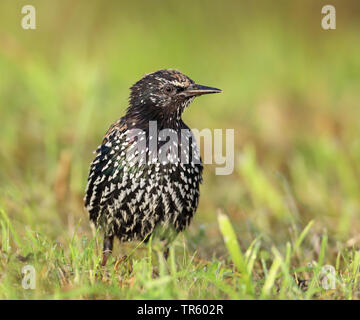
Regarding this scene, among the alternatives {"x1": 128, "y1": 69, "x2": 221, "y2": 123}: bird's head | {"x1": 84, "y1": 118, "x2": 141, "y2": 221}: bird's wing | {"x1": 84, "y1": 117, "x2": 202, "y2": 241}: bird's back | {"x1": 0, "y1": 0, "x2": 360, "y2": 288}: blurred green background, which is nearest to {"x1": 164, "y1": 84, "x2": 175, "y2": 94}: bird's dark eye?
{"x1": 128, "y1": 69, "x2": 221, "y2": 123}: bird's head

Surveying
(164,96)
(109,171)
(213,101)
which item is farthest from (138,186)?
(213,101)

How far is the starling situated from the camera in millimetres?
4094

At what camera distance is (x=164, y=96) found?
14.3 ft

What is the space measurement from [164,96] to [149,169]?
0.56 metres

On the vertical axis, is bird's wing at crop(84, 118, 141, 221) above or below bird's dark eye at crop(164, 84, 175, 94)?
below

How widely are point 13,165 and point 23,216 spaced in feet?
4.24

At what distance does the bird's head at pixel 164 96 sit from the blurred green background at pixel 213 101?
0.99 metres

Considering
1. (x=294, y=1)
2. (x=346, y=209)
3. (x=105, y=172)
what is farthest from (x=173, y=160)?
(x=294, y=1)

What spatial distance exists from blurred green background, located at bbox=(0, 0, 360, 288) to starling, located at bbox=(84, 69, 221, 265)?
535 mm

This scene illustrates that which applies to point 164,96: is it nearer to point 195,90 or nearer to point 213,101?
point 195,90

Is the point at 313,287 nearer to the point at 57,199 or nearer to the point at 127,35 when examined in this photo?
the point at 57,199

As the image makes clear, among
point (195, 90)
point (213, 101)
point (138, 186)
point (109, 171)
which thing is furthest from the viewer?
point (213, 101)

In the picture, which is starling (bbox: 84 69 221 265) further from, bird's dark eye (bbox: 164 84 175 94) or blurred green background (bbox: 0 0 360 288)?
blurred green background (bbox: 0 0 360 288)

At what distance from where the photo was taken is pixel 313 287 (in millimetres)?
3469
